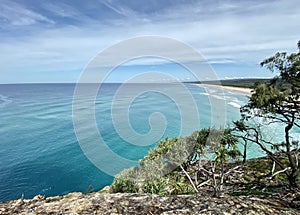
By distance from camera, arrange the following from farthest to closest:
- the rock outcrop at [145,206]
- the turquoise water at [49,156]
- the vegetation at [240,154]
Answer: the turquoise water at [49,156] < the vegetation at [240,154] < the rock outcrop at [145,206]

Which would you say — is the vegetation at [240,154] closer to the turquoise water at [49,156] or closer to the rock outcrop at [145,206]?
the rock outcrop at [145,206]

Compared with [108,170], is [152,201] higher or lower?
higher

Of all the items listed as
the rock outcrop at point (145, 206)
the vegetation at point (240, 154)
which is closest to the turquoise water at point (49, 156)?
the vegetation at point (240, 154)

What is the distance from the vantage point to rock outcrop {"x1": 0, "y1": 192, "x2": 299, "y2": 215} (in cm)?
725

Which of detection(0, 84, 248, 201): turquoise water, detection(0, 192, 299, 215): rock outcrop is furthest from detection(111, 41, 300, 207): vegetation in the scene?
detection(0, 84, 248, 201): turquoise water

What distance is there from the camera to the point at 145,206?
7551 mm

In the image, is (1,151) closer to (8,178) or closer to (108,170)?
(8,178)

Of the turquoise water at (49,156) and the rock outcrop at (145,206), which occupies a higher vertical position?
the rock outcrop at (145,206)

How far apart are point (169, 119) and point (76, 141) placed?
30729 mm

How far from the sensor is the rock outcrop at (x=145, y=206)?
7246mm

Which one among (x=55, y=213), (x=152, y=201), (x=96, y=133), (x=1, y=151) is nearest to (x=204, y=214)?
(x=152, y=201)

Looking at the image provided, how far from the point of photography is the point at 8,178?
1158 inches

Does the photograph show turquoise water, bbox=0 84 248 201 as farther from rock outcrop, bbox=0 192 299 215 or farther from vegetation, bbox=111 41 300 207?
rock outcrop, bbox=0 192 299 215

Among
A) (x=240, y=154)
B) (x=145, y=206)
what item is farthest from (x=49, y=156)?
(x=145, y=206)
